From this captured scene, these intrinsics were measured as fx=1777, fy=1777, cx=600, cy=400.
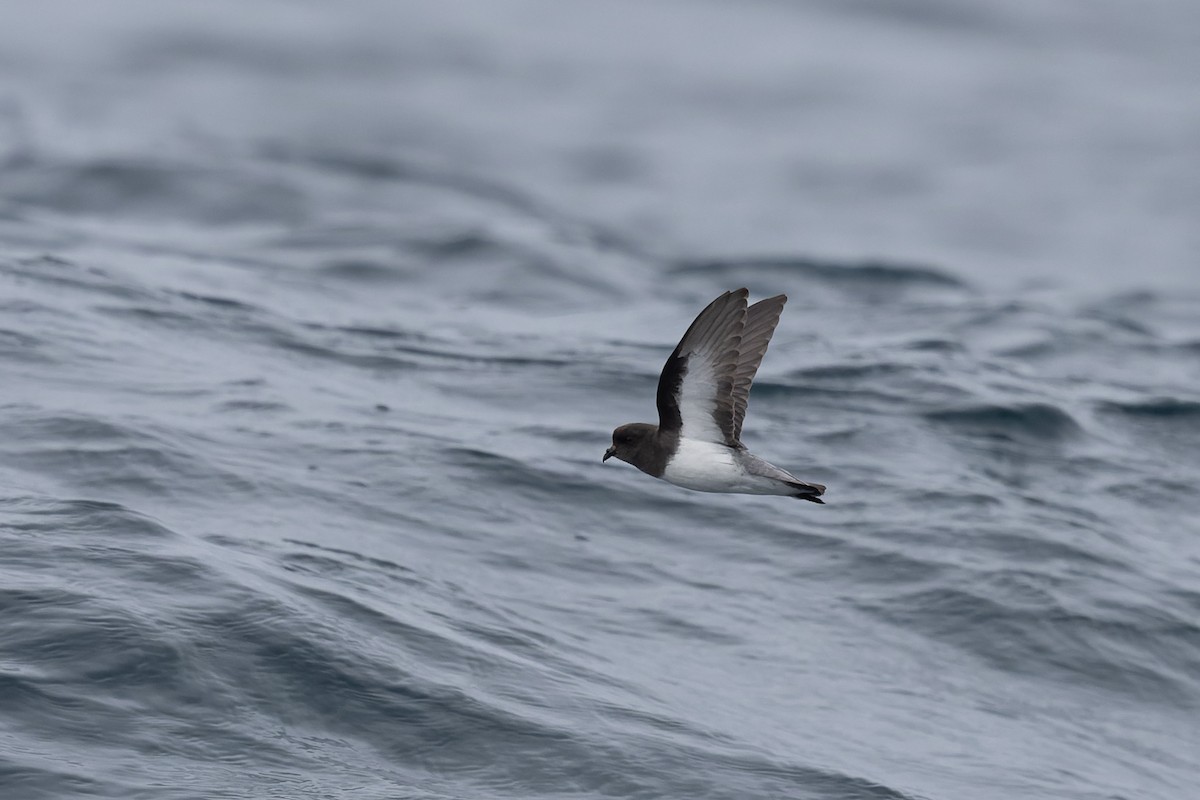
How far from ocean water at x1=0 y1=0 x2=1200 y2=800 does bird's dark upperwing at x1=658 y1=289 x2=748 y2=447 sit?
286cm

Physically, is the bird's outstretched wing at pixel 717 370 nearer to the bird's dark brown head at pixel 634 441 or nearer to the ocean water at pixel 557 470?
the bird's dark brown head at pixel 634 441

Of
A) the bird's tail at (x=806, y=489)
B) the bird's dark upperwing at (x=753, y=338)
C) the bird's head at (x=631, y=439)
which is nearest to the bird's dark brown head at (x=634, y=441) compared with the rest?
the bird's head at (x=631, y=439)

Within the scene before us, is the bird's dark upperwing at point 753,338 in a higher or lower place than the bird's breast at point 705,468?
higher

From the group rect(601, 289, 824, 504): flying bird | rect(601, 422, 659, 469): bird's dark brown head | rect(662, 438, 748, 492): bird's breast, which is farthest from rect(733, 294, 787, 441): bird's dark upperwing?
rect(601, 422, 659, 469): bird's dark brown head

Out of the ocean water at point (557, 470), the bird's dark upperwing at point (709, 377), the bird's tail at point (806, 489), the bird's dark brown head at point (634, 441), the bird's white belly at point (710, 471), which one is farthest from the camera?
the ocean water at point (557, 470)

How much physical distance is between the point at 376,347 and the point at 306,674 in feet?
34.6

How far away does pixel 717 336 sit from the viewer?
30.5ft

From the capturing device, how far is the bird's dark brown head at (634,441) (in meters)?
9.69

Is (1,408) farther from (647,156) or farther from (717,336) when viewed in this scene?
(647,156)

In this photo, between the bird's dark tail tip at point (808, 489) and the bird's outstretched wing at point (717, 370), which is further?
the bird's outstretched wing at point (717, 370)

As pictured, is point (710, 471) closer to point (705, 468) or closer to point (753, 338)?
point (705, 468)

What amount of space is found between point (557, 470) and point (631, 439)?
7787 mm

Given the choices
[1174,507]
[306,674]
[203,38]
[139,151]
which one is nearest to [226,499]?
[306,674]

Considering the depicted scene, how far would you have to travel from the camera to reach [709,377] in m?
9.45
